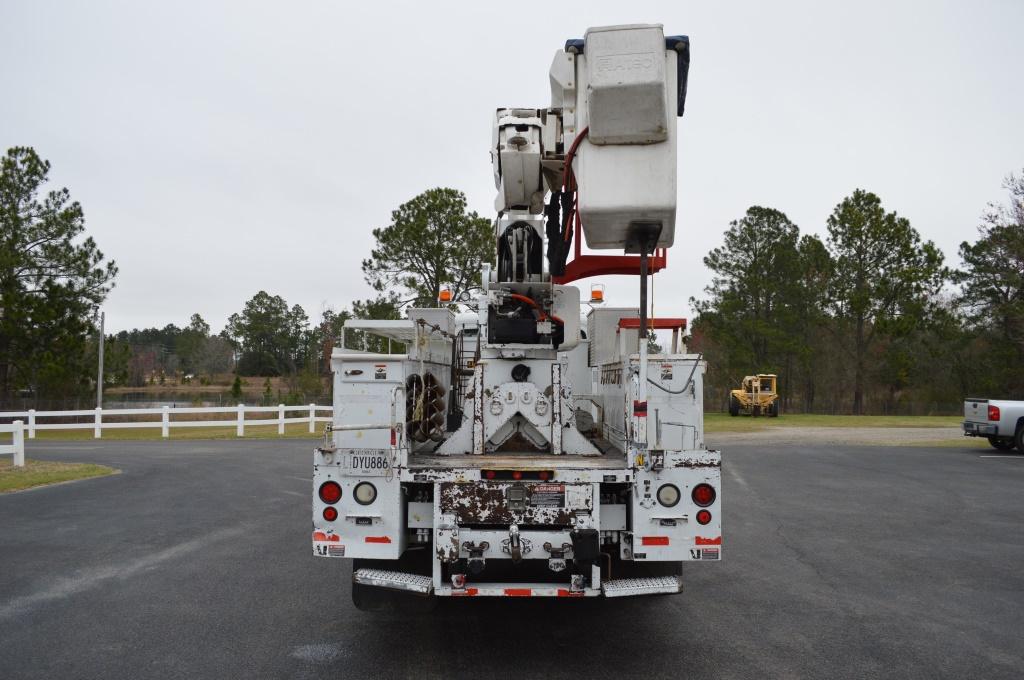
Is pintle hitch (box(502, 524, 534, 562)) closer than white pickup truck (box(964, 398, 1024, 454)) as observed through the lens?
Yes

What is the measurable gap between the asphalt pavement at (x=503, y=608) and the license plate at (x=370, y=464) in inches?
45.5

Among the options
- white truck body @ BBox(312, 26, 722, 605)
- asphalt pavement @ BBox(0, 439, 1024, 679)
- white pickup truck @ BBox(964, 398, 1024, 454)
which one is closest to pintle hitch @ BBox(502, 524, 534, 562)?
white truck body @ BBox(312, 26, 722, 605)

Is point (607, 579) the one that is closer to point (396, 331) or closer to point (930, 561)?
point (396, 331)

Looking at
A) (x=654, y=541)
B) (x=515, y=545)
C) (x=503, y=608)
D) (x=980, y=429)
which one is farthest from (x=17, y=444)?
(x=980, y=429)

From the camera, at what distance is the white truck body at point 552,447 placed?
4711mm

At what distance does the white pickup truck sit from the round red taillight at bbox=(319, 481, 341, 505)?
19324 mm

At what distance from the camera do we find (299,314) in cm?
7969

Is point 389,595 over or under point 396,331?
under

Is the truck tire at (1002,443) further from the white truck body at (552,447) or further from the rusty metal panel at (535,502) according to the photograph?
the rusty metal panel at (535,502)

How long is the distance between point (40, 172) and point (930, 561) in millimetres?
34125

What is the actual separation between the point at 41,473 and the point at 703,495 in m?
12.9

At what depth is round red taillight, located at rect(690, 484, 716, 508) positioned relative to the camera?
4750 mm

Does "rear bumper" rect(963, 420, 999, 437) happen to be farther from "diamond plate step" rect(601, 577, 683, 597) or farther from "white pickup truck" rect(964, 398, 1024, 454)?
Result: "diamond plate step" rect(601, 577, 683, 597)

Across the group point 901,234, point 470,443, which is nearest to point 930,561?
point 470,443
